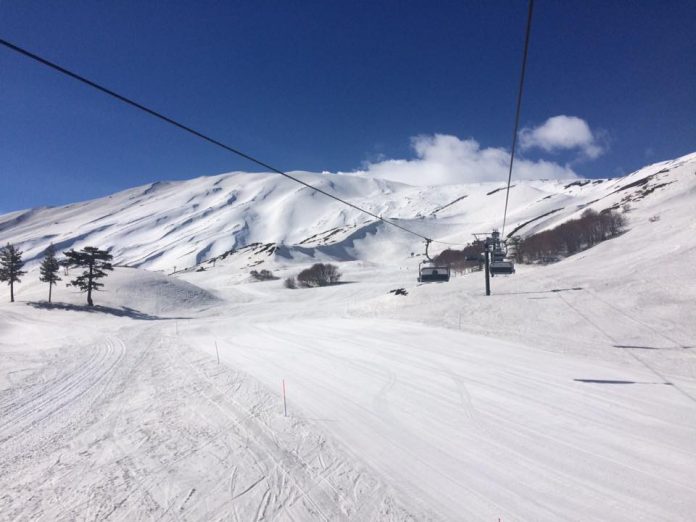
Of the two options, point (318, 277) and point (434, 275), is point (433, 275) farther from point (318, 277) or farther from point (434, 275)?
point (318, 277)

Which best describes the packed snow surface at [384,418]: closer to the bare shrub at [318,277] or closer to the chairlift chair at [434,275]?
the chairlift chair at [434,275]

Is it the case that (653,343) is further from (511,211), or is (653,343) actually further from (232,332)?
(511,211)

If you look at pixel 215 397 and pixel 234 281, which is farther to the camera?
pixel 234 281

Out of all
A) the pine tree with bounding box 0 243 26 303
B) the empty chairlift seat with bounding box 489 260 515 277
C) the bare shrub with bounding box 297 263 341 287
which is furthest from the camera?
the bare shrub with bounding box 297 263 341 287

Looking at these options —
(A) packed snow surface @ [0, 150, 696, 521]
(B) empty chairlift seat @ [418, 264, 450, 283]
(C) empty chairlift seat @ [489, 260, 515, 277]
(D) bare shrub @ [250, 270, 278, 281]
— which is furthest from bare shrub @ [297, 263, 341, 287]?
(A) packed snow surface @ [0, 150, 696, 521]

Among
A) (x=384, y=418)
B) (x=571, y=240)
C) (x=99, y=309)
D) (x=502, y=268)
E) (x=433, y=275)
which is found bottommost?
(x=99, y=309)

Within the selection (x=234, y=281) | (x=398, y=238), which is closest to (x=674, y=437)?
(x=234, y=281)

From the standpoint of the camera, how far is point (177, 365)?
15.1 m

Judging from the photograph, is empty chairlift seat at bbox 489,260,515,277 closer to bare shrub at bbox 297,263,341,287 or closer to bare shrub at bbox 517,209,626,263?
bare shrub at bbox 517,209,626,263

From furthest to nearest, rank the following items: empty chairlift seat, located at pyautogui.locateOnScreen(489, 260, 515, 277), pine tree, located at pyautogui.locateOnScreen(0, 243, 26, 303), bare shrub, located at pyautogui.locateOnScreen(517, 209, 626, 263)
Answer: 1. bare shrub, located at pyautogui.locateOnScreen(517, 209, 626, 263)
2. pine tree, located at pyautogui.locateOnScreen(0, 243, 26, 303)
3. empty chairlift seat, located at pyautogui.locateOnScreen(489, 260, 515, 277)

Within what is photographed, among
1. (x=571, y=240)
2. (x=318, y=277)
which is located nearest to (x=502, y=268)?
(x=571, y=240)

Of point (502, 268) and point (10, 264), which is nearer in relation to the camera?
point (502, 268)

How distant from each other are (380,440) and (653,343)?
42.4 ft

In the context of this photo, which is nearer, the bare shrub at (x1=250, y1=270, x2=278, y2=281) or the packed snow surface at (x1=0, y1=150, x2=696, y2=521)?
the packed snow surface at (x1=0, y1=150, x2=696, y2=521)
